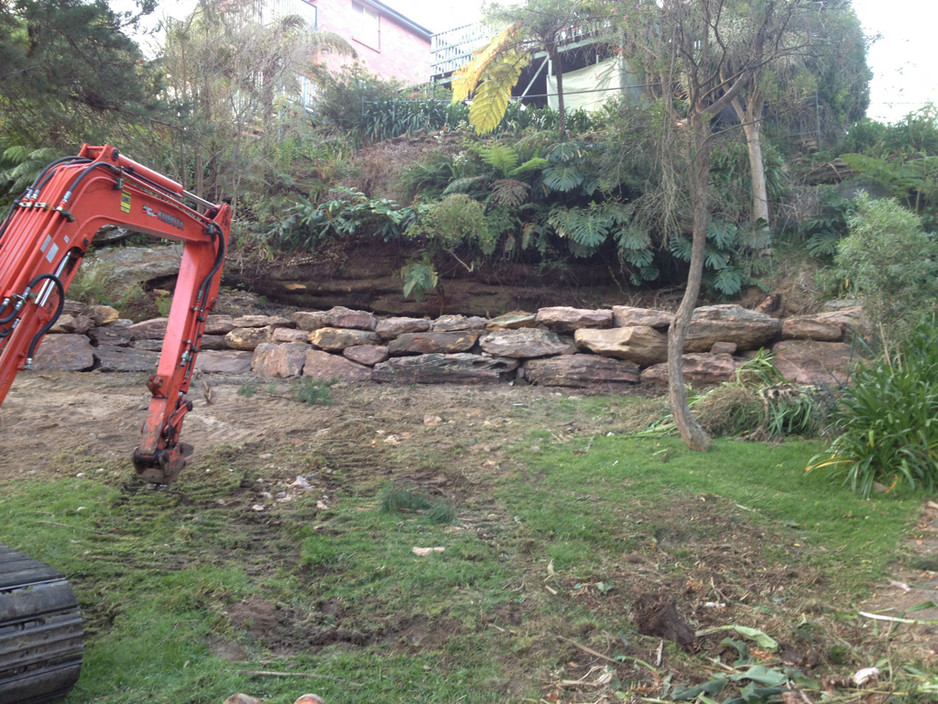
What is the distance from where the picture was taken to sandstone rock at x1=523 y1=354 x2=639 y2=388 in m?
8.85

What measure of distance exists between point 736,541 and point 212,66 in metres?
9.83

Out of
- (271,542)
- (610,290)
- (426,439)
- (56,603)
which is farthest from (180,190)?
(610,290)

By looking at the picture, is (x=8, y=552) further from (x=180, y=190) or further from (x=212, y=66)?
(x=212, y=66)

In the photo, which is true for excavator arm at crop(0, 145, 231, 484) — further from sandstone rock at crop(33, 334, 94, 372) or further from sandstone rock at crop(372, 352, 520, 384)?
sandstone rock at crop(33, 334, 94, 372)

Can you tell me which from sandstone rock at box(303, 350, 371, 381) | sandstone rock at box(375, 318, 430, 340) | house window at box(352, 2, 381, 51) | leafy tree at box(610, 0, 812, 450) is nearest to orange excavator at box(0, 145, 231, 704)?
sandstone rock at box(303, 350, 371, 381)

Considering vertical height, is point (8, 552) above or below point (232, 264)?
below

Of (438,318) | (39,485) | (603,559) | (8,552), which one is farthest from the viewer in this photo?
(438,318)

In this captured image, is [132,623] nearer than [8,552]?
No

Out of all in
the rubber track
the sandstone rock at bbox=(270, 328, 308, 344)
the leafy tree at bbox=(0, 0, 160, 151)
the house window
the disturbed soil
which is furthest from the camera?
the house window

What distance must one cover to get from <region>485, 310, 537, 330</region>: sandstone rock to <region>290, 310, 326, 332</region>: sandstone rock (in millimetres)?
2424

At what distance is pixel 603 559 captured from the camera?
187 inches

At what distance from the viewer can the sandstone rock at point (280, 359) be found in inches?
367

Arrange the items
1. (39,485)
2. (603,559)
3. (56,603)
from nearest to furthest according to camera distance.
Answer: (56,603), (603,559), (39,485)

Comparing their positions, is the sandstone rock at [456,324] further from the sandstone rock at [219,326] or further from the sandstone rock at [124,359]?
the sandstone rock at [124,359]
